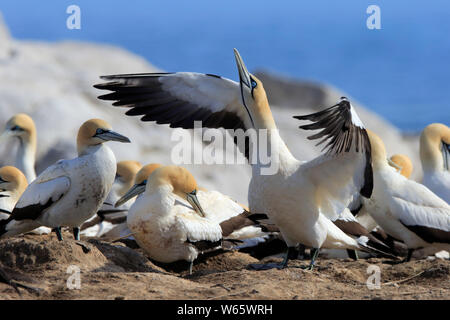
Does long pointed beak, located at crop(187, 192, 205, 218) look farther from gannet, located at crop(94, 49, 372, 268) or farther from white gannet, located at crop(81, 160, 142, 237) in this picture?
white gannet, located at crop(81, 160, 142, 237)

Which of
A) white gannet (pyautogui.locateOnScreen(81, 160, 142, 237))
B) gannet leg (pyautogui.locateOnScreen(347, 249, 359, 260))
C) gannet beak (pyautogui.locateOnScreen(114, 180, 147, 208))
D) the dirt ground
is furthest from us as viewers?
white gannet (pyautogui.locateOnScreen(81, 160, 142, 237))

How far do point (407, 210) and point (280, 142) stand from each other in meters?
1.75

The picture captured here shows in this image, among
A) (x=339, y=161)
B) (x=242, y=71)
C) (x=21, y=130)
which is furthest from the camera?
(x=21, y=130)

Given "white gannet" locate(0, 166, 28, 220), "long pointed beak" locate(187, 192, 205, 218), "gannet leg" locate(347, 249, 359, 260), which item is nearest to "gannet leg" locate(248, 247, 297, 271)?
"long pointed beak" locate(187, 192, 205, 218)

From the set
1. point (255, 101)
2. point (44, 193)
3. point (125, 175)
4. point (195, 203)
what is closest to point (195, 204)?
point (195, 203)

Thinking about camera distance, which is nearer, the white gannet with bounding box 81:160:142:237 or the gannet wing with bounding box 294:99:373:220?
the gannet wing with bounding box 294:99:373:220

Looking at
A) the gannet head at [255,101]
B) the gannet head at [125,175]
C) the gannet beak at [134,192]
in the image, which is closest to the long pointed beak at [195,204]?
the gannet beak at [134,192]

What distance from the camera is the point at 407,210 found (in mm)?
8023

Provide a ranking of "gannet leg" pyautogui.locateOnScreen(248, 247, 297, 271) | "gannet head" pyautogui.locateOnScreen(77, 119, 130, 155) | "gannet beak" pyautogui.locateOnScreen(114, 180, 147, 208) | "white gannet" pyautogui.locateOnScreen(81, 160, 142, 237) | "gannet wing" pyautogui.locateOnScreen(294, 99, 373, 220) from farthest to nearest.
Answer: "white gannet" pyautogui.locateOnScreen(81, 160, 142, 237)
"gannet beak" pyautogui.locateOnScreen(114, 180, 147, 208)
"gannet head" pyautogui.locateOnScreen(77, 119, 130, 155)
"gannet leg" pyautogui.locateOnScreen(248, 247, 297, 271)
"gannet wing" pyautogui.locateOnScreen(294, 99, 373, 220)

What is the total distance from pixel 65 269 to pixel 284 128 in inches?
526

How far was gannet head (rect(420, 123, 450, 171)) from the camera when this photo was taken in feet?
32.6

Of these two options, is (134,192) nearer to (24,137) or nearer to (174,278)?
(174,278)

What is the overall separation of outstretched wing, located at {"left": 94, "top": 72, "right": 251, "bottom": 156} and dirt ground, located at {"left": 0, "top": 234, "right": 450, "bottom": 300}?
1555mm
